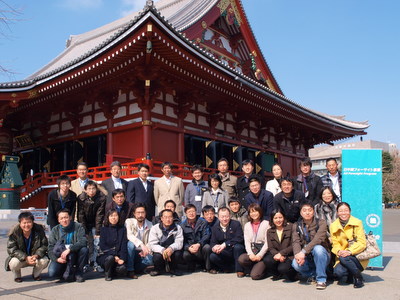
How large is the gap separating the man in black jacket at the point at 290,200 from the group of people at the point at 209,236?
16 mm

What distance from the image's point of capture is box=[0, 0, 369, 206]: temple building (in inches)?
438

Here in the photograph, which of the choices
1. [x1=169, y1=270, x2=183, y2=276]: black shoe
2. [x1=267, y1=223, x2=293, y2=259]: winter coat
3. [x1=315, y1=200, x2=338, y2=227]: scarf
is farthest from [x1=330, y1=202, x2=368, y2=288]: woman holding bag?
[x1=169, y1=270, x2=183, y2=276]: black shoe

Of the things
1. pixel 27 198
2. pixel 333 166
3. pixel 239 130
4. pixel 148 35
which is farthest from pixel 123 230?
pixel 239 130

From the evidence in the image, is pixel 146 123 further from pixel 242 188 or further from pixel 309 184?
pixel 309 184

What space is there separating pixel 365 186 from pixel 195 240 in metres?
2.98

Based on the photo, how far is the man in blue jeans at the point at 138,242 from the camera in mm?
5887

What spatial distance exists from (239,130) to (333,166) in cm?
1054

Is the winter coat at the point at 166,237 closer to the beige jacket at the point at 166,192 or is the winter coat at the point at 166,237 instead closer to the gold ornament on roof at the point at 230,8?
the beige jacket at the point at 166,192

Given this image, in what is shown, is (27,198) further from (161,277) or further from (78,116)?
(161,277)

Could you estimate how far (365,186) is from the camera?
6398 millimetres

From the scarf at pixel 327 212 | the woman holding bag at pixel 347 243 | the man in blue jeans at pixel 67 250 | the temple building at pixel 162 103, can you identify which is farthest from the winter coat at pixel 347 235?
the temple building at pixel 162 103

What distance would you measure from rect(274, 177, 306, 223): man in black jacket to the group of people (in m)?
0.02

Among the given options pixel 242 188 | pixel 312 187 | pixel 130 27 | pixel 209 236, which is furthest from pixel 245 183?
pixel 130 27

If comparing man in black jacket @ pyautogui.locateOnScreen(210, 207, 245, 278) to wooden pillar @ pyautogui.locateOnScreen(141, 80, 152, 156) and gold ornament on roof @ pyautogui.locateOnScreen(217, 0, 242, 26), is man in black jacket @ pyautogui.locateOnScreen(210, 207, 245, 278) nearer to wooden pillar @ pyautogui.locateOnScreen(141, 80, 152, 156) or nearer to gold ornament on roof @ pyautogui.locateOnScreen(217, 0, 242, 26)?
wooden pillar @ pyautogui.locateOnScreen(141, 80, 152, 156)
